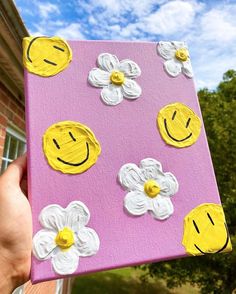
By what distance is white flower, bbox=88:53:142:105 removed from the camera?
1159 mm

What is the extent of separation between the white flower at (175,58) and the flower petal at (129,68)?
124mm

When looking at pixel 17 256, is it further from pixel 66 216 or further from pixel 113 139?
pixel 113 139

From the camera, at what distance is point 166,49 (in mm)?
1274

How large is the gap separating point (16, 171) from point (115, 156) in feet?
1.08

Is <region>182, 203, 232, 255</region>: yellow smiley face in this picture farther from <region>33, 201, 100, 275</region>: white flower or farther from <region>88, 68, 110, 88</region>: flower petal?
<region>88, 68, 110, 88</region>: flower petal

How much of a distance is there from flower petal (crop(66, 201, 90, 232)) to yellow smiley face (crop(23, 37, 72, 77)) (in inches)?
17.6

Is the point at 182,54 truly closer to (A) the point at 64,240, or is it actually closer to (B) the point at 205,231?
(B) the point at 205,231

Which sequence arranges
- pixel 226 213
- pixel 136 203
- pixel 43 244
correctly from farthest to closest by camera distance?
pixel 226 213
pixel 136 203
pixel 43 244

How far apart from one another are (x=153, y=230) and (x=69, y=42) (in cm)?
71

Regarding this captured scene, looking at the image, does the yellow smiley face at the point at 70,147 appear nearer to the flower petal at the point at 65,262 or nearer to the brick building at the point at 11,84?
the flower petal at the point at 65,262

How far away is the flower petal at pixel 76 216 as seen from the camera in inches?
39.9

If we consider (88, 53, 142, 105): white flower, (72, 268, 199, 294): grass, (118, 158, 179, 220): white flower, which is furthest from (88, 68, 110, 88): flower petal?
(72, 268, 199, 294): grass

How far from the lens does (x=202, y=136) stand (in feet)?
4.04

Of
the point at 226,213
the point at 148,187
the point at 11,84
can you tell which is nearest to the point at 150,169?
the point at 148,187
